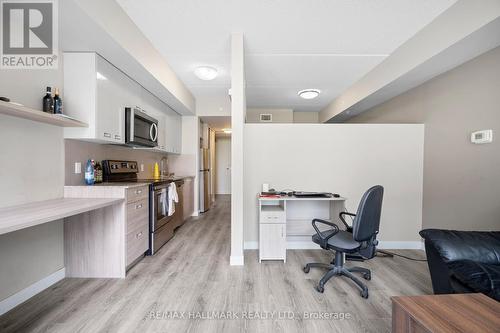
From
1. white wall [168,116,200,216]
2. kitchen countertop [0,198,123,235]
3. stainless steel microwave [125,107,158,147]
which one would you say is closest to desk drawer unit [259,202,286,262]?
kitchen countertop [0,198,123,235]

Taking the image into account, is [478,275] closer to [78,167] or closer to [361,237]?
[361,237]

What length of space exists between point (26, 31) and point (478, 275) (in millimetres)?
4001

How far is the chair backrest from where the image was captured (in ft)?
5.94

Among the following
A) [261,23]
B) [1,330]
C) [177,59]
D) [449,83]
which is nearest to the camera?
[1,330]

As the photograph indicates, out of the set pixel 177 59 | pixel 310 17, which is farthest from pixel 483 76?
pixel 177 59

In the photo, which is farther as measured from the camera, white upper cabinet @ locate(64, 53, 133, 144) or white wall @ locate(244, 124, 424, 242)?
white wall @ locate(244, 124, 424, 242)

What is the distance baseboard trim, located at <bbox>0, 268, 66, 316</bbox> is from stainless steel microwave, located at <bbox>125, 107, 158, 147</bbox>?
5.29 feet

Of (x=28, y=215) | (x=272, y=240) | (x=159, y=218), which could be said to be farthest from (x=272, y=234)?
(x=28, y=215)

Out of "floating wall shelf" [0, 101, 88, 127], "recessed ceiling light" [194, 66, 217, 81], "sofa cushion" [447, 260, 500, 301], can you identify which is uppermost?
"recessed ceiling light" [194, 66, 217, 81]

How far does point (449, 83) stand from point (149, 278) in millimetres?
4300

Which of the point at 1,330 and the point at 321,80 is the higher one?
the point at 321,80

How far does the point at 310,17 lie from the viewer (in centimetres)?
215

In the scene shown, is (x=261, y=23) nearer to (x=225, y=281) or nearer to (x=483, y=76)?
(x=483, y=76)

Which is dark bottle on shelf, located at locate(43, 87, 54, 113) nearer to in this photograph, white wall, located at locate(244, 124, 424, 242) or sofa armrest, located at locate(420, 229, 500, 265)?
white wall, located at locate(244, 124, 424, 242)
